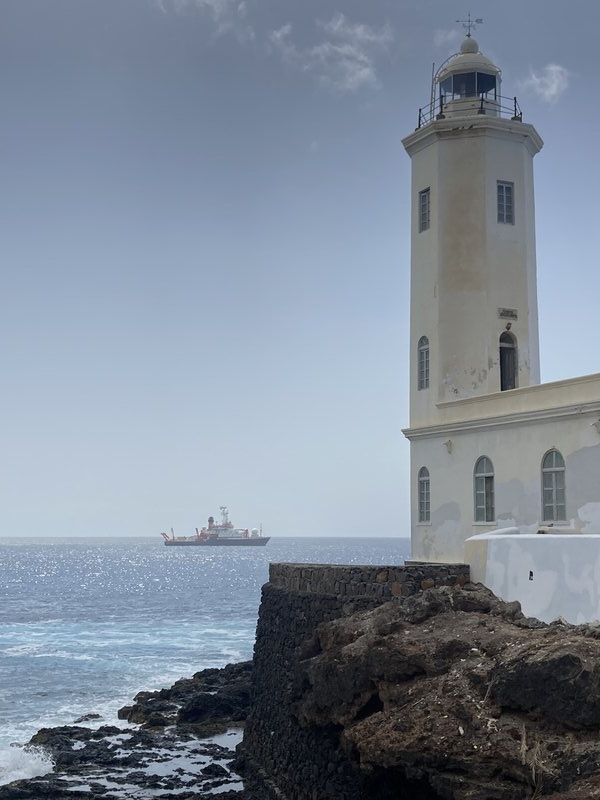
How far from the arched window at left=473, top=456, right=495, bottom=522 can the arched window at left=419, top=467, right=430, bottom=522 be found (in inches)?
71.1

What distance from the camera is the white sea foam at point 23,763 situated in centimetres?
2089

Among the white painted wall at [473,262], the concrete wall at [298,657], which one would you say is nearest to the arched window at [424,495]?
the white painted wall at [473,262]

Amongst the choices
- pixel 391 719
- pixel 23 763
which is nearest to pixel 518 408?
pixel 391 719

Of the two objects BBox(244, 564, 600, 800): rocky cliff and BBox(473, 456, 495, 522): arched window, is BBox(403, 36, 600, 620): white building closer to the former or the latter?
BBox(473, 456, 495, 522): arched window

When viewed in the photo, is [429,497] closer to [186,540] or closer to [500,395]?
[500,395]

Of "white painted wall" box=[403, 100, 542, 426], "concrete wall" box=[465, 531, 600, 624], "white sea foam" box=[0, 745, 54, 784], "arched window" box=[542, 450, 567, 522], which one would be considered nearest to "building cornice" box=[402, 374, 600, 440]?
"white painted wall" box=[403, 100, 542, 426]

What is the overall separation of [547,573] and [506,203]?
10.6 metres

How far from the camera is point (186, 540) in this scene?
18775cm

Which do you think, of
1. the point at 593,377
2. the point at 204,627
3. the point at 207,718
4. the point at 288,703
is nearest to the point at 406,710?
the point at 288,703

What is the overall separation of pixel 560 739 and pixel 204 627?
41.4 m

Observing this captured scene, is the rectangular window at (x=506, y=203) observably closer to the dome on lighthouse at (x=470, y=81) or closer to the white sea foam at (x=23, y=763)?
the dome on lighthouse at (x=470, y=81)

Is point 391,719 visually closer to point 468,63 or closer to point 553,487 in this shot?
point 553,487

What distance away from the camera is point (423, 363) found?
2289 cm

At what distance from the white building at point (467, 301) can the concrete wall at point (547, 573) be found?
351 centimetres
